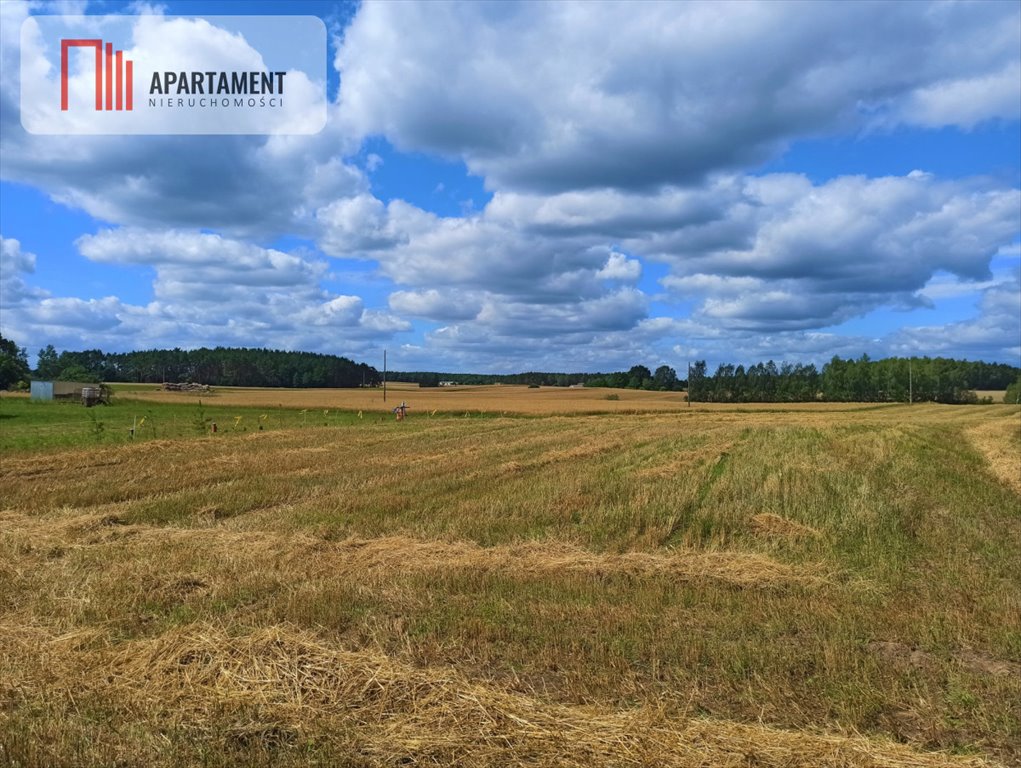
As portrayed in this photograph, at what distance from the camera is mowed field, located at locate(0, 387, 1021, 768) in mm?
4668

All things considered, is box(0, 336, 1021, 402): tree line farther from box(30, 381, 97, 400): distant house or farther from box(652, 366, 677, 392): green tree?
box(30, 381, 97, 400): distant house

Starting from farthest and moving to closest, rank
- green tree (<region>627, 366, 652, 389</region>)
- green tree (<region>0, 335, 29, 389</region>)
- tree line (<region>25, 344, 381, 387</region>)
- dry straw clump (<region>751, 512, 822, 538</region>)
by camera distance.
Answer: green tree (<region>627, 366, 652, 389</region>) < tree line (<region>25, 344, 381, 387</region>) < green tree (<region>0, 335, 29, 389</region>) < dry straw clump (<region>751, 512, 822, 538</region>)

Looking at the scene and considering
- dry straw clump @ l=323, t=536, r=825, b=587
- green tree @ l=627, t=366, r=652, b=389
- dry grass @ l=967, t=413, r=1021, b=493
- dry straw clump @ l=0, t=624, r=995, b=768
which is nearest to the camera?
dry straw clump @ l=0, t=624, r=995, b=768

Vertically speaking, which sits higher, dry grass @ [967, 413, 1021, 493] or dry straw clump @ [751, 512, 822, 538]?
dry straw clump @ [751, 512, 822, 538]

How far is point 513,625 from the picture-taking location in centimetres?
685

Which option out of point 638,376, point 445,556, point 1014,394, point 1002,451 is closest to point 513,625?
point 445,556

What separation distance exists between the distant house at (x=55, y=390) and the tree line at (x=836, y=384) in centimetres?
8822

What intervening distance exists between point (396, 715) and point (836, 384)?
13997 cm

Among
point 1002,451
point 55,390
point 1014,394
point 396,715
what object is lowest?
point 1002,451

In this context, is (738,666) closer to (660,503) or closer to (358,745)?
(358,745)

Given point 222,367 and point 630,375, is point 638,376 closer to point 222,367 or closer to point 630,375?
point 630,375

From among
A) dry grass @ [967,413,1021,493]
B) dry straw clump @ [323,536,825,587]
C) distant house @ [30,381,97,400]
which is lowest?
dry grass @ [967,413,1021,493]

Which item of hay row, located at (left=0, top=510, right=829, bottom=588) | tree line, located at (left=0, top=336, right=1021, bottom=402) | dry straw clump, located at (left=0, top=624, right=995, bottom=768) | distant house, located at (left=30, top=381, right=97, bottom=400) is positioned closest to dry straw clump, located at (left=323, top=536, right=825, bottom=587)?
hay row, located at (left=0, top=510, right=829, bottom=588)

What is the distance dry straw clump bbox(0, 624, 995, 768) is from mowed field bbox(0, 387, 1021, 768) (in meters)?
0.02
